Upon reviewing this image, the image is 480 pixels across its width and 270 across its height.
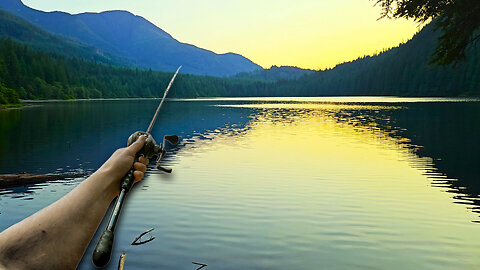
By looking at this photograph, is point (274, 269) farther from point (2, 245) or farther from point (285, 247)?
point (2, 245)

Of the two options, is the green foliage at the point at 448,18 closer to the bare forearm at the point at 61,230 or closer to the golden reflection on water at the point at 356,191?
the golden reflection on water at the point at 356,191

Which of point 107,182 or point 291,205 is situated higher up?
point 107,182

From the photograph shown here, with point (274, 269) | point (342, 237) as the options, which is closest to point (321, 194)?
point (342, 237)

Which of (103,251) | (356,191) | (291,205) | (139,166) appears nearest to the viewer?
(103,251)

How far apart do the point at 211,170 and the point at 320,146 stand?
1582 cm

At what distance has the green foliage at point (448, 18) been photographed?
21.2 m

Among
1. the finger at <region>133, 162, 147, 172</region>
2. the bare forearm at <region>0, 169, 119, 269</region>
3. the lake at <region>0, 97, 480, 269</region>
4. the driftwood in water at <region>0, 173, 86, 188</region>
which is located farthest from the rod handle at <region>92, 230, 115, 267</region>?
the driftwood in water at <region>0, 173, 86, 188</region>

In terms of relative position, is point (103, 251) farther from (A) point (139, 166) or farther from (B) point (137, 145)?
(B) point (137, 145)

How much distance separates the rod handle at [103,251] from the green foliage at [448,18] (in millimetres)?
22289

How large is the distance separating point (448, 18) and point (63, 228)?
23839mm

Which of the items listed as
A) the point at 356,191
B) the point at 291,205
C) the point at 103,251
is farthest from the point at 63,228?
the point at 356,191

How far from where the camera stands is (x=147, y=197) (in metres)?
19.6

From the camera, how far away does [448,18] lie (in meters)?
22.1

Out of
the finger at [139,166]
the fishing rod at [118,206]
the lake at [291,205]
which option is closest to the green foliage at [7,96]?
the lake at [291,205]
